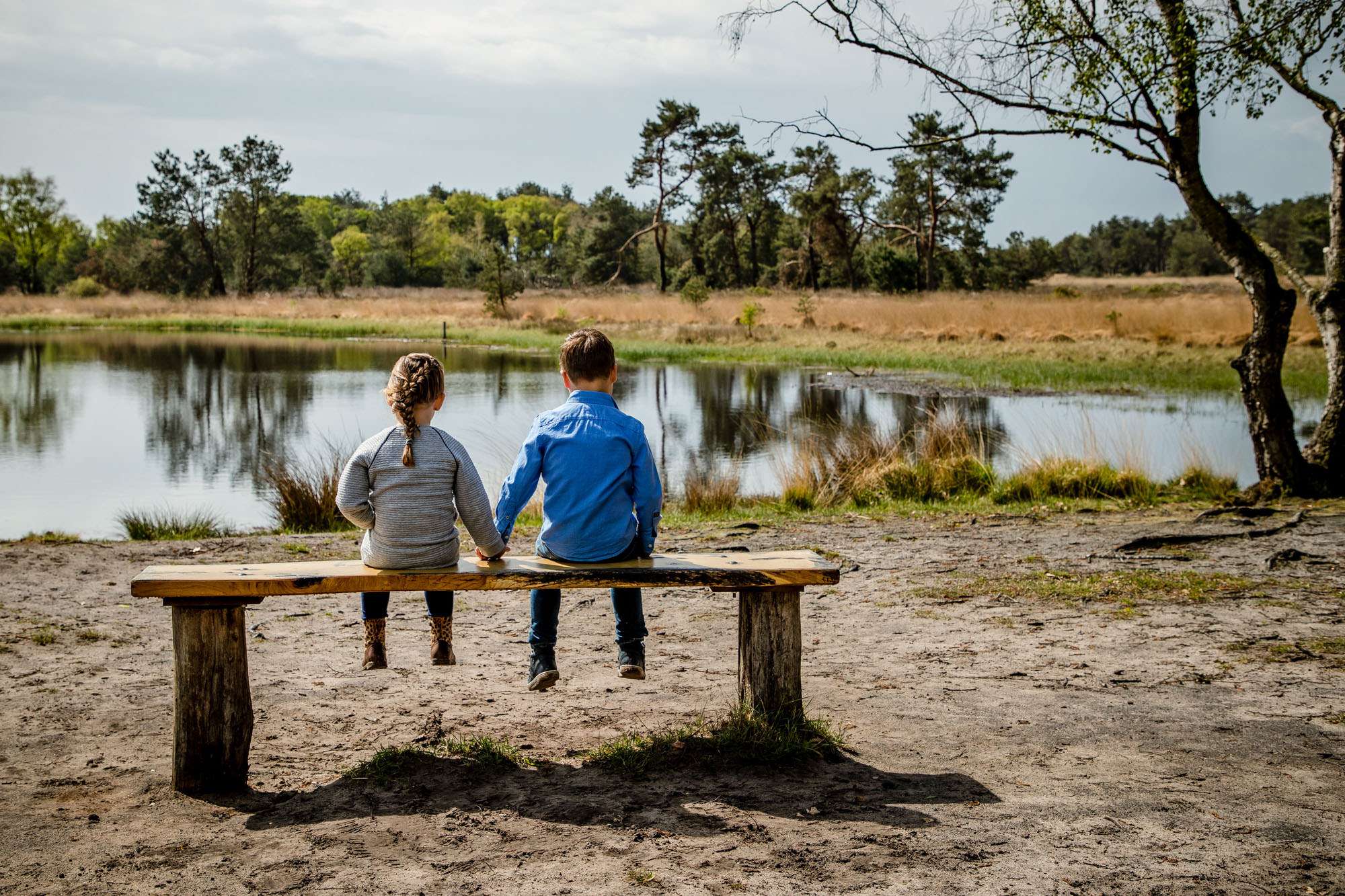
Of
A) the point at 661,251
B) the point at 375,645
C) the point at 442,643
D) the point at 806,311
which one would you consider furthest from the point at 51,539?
the point at 661,251

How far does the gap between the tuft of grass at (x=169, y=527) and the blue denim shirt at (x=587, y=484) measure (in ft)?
20.4

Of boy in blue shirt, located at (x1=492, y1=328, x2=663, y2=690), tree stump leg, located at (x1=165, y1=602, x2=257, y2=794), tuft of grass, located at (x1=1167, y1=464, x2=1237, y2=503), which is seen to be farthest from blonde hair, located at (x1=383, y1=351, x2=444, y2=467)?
tuft of grass, located at (x1=1167, y1=464, x2=1237, y2=503)

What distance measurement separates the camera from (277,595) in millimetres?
3699

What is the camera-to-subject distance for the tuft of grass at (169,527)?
9.38 metres

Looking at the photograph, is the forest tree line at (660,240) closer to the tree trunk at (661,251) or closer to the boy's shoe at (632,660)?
the tree trunk at (661,251)

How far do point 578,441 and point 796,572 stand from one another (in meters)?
0.91

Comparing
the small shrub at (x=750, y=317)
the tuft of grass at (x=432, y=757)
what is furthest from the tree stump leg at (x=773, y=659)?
the small shrub at (x=750, y=317)

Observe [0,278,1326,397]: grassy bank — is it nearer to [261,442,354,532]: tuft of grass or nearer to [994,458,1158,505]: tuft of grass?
[994,458,1158,505]: tuft of grass

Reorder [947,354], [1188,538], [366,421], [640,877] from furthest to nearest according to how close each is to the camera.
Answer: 1. [947,354]
2. [366,421]
3. [1188,538]
4. [640,877]

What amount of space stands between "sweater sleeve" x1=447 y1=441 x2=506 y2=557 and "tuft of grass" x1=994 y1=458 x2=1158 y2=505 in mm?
7437

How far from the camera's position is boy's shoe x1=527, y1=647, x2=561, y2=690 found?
394cm

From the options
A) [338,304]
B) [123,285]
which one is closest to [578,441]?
[338,304]

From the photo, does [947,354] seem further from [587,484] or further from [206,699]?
[206,699]

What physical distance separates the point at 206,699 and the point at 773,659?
1942mm
